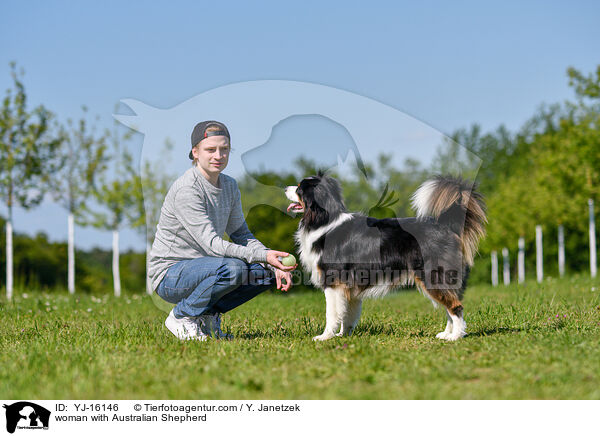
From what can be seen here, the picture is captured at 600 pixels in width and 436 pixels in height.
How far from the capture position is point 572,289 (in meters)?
9.85

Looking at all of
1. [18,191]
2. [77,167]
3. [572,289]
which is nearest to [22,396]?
[572,289]

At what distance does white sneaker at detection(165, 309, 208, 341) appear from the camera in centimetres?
528

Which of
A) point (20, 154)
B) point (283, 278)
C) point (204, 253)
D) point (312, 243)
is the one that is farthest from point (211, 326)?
point (20, 154)

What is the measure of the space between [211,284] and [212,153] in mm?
1337

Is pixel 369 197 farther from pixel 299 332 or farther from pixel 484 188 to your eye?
pixel 484 188

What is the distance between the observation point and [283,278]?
17.2ft

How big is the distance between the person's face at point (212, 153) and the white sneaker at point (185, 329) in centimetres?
162

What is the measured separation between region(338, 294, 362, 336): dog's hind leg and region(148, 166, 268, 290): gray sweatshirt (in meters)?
1.22

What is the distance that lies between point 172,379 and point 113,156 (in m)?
15.6

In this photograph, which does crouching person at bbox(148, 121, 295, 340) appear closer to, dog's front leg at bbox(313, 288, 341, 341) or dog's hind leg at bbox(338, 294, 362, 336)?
dog's front leg at bbox(313, 288, 341, 341)

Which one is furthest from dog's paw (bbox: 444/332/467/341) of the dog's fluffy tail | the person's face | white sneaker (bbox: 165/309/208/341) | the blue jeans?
the person's face

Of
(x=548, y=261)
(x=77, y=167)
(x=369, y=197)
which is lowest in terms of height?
(x=548, y=261)

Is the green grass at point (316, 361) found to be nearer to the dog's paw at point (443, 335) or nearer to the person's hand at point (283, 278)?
the dog's paw at point (443, 335)
